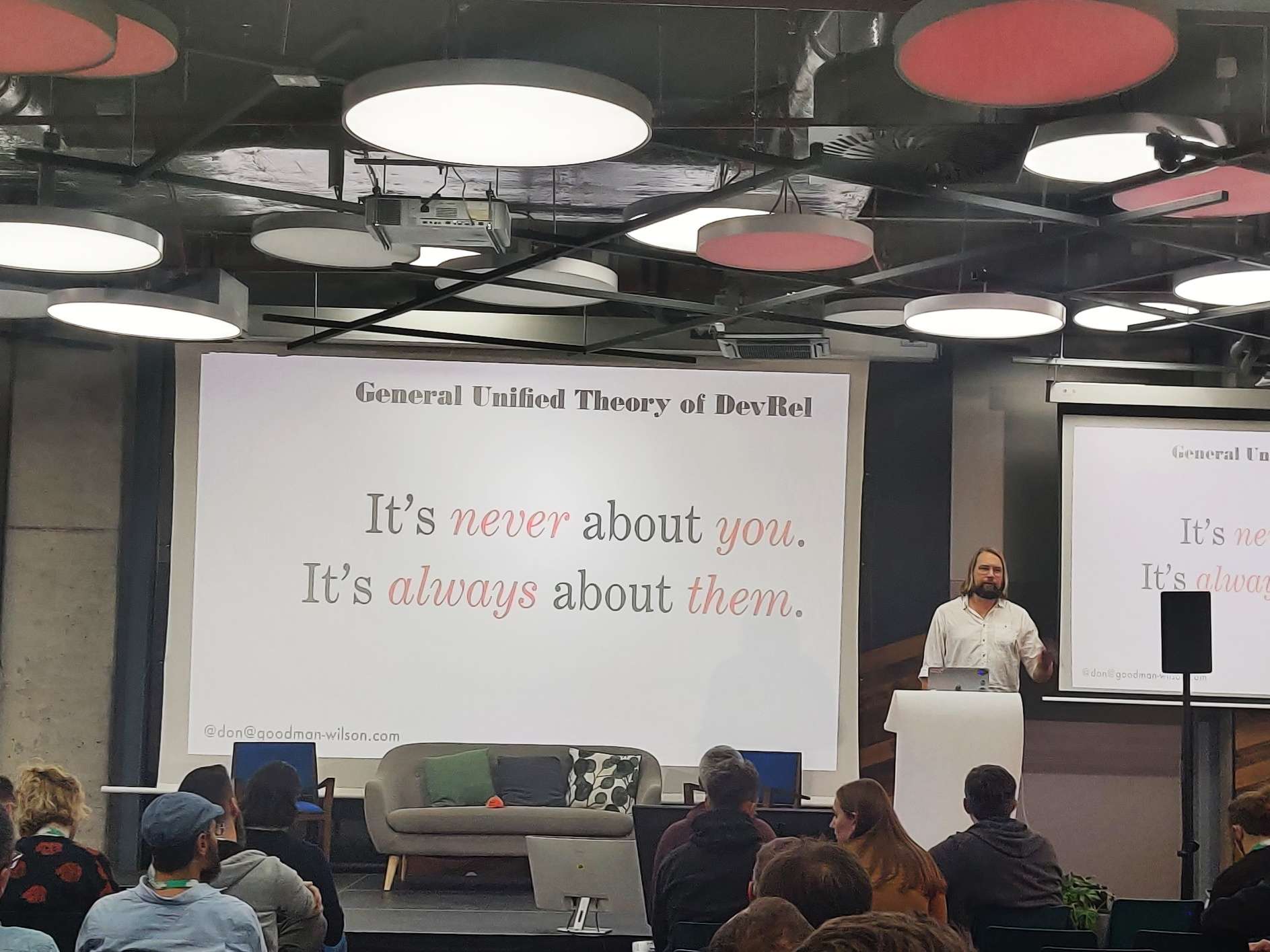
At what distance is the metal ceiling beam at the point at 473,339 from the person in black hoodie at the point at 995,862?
168 inches

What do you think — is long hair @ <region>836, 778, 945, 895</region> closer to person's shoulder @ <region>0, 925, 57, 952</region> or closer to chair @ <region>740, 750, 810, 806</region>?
person's shoulder @ <region>0, 925, 57, 952</region>

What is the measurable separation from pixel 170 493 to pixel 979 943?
639 cm

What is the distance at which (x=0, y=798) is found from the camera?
493 centimetres

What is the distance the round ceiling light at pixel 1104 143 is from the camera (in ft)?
15.8

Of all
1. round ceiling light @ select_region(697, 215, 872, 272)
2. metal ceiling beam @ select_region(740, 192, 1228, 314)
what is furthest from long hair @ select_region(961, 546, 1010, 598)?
round ceiling light @ select_region(697, 215, 872, 272)

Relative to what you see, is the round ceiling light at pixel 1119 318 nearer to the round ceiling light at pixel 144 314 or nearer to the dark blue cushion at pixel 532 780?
the dark blue cushion at pixel 532 780

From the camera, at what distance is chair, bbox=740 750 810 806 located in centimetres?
832

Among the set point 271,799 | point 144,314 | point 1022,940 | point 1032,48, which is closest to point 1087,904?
point 1022,940

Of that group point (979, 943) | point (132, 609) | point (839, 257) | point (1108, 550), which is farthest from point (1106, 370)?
point (132, 609)

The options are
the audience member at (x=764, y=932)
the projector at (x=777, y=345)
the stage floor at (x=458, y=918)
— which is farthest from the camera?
the projector at (x=777, y=345)

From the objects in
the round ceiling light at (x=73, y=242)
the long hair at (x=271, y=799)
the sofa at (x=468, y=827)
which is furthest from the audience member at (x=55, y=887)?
the sofa at (x=468, y=827)

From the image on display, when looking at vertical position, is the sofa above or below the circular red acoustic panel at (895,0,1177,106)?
below

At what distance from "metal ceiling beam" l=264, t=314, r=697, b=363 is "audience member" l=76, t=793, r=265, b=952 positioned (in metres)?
4.81

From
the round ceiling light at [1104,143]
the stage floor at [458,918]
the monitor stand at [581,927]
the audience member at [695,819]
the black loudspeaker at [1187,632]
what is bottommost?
the stage floor at [458,918]
